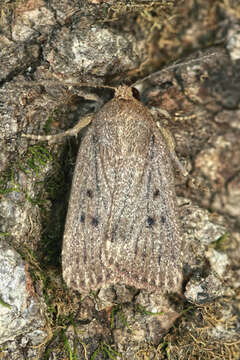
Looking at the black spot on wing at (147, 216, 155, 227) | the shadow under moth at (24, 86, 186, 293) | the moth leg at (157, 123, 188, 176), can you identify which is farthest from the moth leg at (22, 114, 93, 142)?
the black spot on wing at (147, 216, 155, 227)

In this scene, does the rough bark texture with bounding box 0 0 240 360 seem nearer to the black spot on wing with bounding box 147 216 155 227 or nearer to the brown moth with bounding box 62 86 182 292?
the brown moth with bounding box 62 86 182 292

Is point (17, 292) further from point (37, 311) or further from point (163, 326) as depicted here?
point (163, 326)

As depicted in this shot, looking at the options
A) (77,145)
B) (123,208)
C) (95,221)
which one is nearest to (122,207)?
(123,208)

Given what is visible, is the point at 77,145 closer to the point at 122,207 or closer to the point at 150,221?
the point at 122,207

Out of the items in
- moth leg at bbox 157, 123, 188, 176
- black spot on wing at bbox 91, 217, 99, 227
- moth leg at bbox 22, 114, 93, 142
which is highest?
moth leg at bbox 22, 114, 93, 142

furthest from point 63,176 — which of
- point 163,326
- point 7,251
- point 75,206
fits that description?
point 163,326

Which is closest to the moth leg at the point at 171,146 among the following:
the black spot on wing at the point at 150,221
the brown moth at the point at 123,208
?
the brown moth at the point at 123,208
